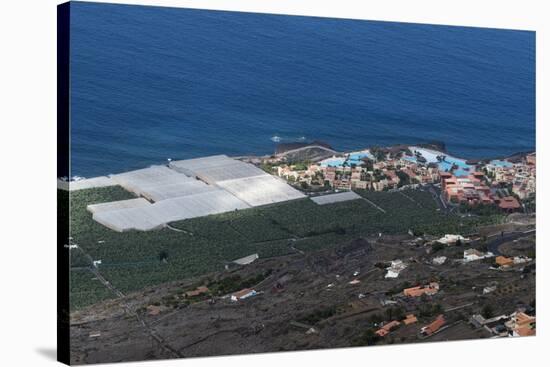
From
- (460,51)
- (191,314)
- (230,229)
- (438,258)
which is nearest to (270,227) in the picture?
(230,229)

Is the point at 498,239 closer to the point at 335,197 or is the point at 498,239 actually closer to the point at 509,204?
the point at 509,204

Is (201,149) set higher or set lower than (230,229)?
higher

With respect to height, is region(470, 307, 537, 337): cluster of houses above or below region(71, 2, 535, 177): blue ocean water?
below

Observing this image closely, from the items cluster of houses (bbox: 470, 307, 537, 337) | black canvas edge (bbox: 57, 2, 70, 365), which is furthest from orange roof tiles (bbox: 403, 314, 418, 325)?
black canvas edge (bbox: 57, 2, 70, 365)

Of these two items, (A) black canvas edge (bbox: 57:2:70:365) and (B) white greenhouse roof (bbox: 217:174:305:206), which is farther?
(B) white greenhouse roof (bbox: 217:174:305:206)

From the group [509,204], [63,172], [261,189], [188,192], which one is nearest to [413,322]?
[509,204]

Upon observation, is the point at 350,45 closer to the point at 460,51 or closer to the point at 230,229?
the point at 460,51

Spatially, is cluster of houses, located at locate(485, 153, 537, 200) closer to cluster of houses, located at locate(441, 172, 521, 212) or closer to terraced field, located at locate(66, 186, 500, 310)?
cluster of houses, located at locate(441, 172, 521, 212)
